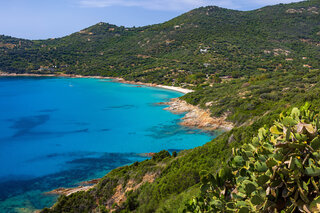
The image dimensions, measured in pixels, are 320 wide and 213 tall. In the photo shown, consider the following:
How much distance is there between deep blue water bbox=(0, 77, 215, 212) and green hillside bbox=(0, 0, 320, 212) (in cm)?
557

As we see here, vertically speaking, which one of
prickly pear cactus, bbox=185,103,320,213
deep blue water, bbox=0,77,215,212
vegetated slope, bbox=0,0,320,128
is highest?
vegetated slope, bbox=0,0,320,128

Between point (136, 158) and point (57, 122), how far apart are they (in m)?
21.5

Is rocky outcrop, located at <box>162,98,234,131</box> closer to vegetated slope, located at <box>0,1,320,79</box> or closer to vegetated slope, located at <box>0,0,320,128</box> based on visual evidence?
vegetated slope, located at <box>0,0,320,128</box>

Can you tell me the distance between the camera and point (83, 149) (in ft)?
90.9

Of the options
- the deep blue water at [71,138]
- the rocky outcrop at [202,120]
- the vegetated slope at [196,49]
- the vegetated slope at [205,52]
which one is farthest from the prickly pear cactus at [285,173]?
the vegetated slope at [196,49]

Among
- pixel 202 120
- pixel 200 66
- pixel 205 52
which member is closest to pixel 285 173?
pixel 202 120

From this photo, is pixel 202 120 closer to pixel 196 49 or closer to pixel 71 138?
pixel 71 138

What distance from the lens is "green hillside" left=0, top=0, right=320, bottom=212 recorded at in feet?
45.4

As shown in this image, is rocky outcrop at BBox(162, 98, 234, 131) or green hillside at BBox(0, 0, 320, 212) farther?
rocky outcrop at BBox(162, 98, 234, 131)

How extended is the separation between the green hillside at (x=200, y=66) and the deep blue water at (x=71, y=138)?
557cm

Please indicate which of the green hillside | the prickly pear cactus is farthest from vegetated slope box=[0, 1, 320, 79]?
the prickly pear cactus

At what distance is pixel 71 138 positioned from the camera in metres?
31.4

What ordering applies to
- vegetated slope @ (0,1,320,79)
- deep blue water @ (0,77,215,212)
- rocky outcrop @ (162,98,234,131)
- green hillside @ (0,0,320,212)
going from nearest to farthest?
green hillside @ (0,0,320,212) → deep blue water @ (0,77,215,212) → rocky outcrop @ (162,98,234,131) → vegetated slope @ (0,1,320,79)

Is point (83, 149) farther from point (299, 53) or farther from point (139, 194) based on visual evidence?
point (299, 53)
